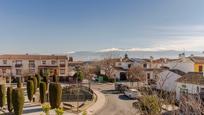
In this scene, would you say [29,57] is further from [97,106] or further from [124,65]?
[97,106]

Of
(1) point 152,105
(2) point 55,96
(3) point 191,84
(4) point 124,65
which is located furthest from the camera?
(4) point 124,65

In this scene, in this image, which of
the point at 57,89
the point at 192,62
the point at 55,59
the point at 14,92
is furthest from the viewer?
the point at 55,59

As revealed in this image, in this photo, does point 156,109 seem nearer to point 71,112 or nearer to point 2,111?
point 71,112

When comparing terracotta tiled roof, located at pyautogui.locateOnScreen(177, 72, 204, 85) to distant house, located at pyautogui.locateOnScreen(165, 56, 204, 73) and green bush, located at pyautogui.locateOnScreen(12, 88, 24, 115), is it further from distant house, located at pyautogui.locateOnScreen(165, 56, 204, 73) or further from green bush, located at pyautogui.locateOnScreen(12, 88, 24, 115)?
green bush, located at pyautogui.locateOnScreen(12, 88, 24, 115)

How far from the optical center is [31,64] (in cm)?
7462

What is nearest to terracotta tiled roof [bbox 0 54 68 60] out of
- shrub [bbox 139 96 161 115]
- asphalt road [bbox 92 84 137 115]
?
asphalt road [bbox 92 84 137 115]

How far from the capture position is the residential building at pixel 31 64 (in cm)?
7206

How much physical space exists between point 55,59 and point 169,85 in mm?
37547

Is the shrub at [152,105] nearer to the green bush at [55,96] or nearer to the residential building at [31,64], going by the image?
the green bush at [55,96]

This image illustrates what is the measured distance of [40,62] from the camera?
75.0m

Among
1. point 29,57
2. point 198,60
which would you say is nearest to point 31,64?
point 29,57

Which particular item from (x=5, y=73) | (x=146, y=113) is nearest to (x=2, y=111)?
(x=146, y=113)

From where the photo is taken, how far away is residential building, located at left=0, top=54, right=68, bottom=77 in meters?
72.1

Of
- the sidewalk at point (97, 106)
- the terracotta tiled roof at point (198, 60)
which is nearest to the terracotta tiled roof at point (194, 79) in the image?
the sidewalk at point (97, 106)
